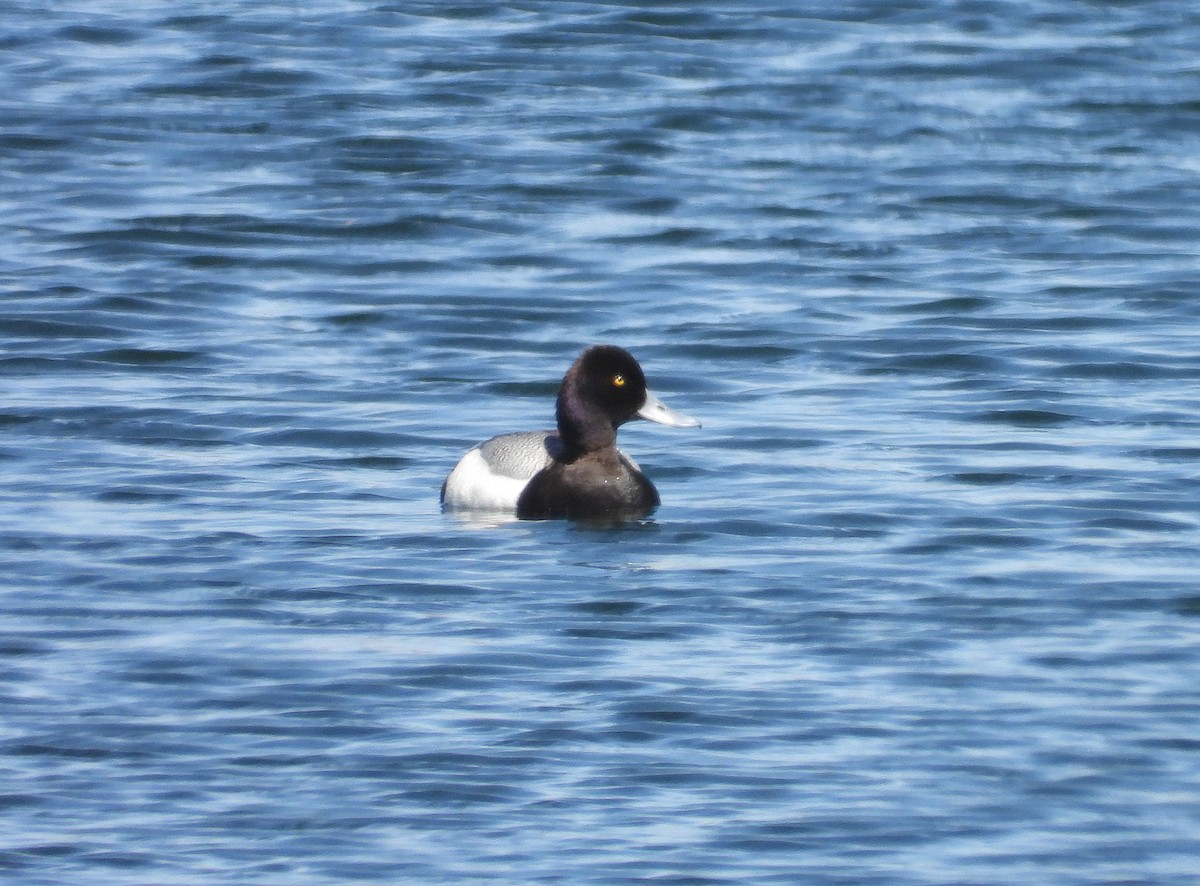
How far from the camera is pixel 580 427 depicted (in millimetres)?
12828

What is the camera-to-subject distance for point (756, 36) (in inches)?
1004

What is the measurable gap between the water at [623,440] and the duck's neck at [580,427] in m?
0.41

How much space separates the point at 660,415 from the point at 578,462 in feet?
1.84

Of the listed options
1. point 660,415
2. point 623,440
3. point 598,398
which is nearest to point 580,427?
point 598,398

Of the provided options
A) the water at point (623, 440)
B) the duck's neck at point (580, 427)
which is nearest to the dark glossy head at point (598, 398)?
the duck's neck at point (580, 427)

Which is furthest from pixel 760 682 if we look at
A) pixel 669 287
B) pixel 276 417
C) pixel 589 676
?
pixel 669 287

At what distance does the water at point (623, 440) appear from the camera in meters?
8.27

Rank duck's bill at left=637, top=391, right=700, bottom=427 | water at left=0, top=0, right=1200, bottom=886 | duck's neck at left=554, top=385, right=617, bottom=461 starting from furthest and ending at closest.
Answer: duck's bill at left=637, top=391, right=700, bottom=427, duck's neck at left=554, top=385, right=617, bottom=461, water at left=0, top=0, right=1200, bottom=886

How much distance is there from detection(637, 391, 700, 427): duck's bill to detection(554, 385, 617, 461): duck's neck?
27 centimetres

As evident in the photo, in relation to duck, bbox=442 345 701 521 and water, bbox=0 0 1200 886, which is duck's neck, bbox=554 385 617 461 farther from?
water, bbox=0 0 1200 886

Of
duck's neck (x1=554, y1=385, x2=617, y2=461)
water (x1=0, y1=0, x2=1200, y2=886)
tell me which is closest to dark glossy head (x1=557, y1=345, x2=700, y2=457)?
duck's neck (x1=554, y1=385, x2=617, y2=461)

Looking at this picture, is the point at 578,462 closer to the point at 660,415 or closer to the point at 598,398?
the point at 598,398

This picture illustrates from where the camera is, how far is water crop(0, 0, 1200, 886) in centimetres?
827

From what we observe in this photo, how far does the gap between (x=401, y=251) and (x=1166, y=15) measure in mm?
9954
